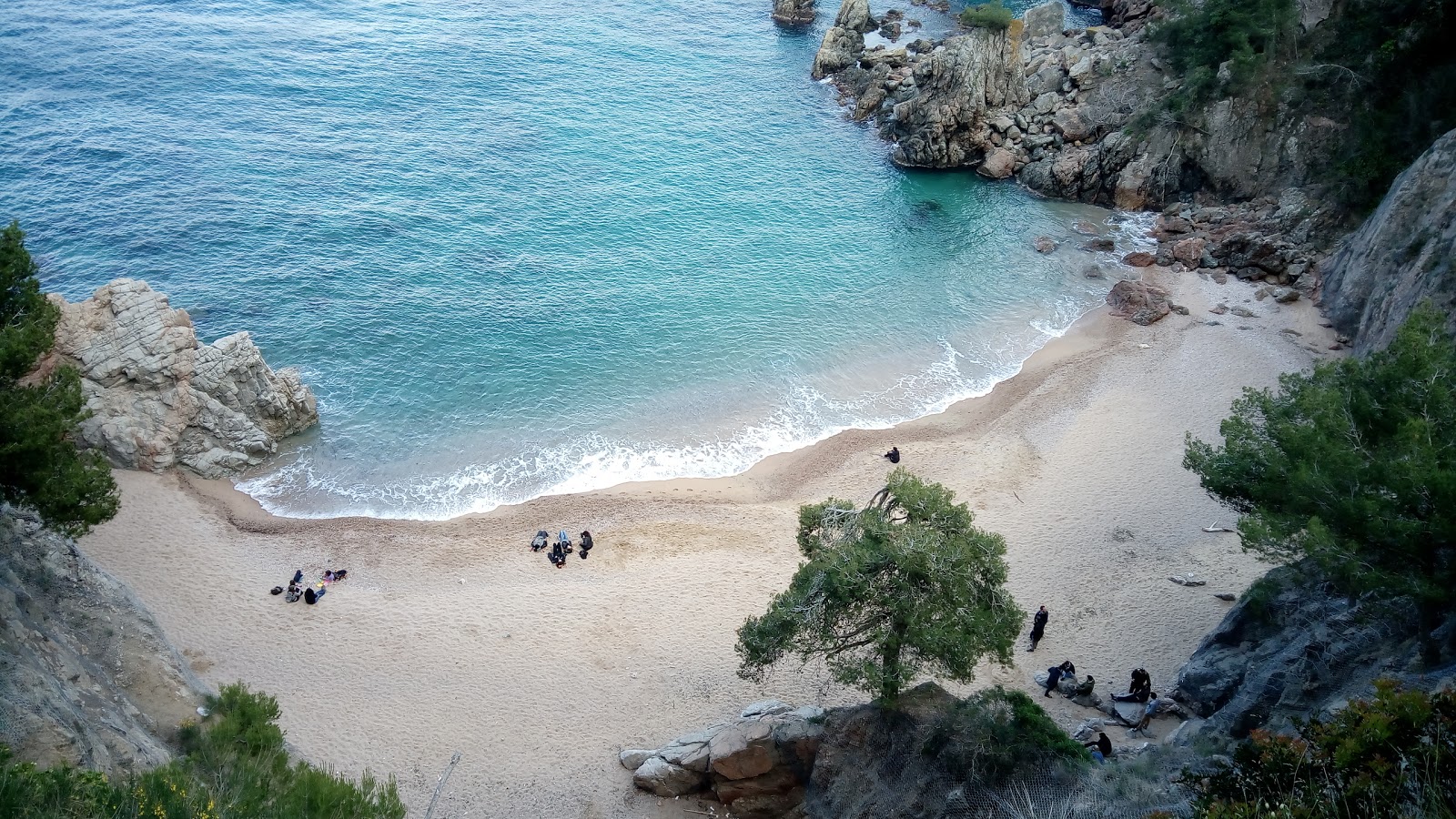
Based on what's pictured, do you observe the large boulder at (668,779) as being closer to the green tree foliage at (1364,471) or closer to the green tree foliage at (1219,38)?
the green tree foliage at (1364,471)

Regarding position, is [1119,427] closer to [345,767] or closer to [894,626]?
[894,626]

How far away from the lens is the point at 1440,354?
65.9 feet

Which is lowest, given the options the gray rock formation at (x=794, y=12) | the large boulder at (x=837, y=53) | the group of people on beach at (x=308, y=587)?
the group of people on beach at (x=308, y=587)

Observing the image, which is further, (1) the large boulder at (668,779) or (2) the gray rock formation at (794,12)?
(2) the gray rock formation at (794,12)

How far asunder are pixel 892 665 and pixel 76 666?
56.3 feet

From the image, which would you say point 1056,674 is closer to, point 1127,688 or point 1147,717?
point 1127,688

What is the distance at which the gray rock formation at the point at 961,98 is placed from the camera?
57.7 metres

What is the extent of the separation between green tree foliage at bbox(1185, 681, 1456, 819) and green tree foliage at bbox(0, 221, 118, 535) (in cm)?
2413

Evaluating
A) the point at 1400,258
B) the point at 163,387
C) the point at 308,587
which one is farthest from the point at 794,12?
the point at 308,587

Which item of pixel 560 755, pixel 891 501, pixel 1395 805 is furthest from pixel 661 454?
pixel 1395 805

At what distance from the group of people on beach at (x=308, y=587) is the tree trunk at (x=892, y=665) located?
19.6 metres

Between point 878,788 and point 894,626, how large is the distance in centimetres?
352

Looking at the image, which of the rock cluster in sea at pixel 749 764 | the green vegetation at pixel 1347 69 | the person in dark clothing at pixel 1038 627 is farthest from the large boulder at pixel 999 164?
the rock cluster in sea at pixel 749 764

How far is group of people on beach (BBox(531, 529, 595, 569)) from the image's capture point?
105 ft
